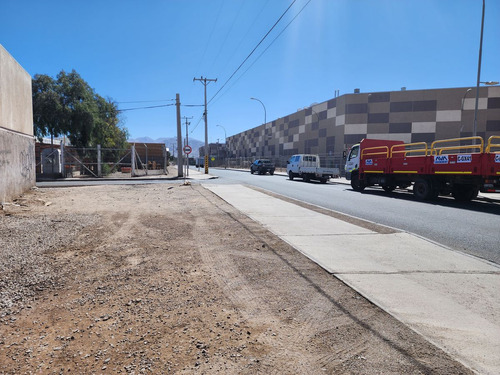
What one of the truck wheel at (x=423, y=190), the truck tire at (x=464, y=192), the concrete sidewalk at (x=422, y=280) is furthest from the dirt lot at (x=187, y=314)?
the truck tire at (x=464, y=192)

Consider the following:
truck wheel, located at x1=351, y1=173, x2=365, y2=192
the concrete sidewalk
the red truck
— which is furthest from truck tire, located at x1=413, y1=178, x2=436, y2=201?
the concrete sidewalk

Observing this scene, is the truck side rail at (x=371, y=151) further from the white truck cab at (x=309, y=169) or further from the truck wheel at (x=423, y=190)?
the white truck cab at (x=309, y=169)

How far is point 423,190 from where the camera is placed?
45.2 ft

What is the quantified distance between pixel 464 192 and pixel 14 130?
17774mm

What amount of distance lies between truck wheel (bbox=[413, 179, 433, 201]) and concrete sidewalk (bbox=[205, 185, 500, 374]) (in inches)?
298

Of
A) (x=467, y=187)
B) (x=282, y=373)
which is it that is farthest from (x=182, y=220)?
(x=467, y=187)

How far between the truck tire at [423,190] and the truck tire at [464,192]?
34.8 inches

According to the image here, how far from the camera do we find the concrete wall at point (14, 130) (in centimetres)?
1073

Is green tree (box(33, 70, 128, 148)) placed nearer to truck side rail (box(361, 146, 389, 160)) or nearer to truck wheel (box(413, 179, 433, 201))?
truck side rail (box(361, 146, 389, 160))

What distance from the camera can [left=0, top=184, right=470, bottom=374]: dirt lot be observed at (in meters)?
2.48

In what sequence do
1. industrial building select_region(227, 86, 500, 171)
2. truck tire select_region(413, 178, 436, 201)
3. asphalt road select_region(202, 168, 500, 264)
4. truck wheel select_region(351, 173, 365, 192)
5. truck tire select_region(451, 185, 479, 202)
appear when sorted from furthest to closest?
industrial building select_region(227, 86, 500, 171)
truck wheel select_region(351, 173, 365, 192)
truck tire select_region(413, 178, 436, 201)
truck tire select_region(451, 185, 479, 202)
asphalt road select_region(202, 168, 500, 264)

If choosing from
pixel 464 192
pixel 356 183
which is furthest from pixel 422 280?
pixel 356 183

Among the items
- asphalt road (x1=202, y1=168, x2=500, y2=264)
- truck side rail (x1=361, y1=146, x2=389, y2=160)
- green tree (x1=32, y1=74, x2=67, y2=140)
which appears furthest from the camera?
green tree (x1=32, y1=74, x2=67, y2=140)

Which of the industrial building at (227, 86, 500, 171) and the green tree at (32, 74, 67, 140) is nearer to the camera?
the green tree at (32, 74, 67, 140)
